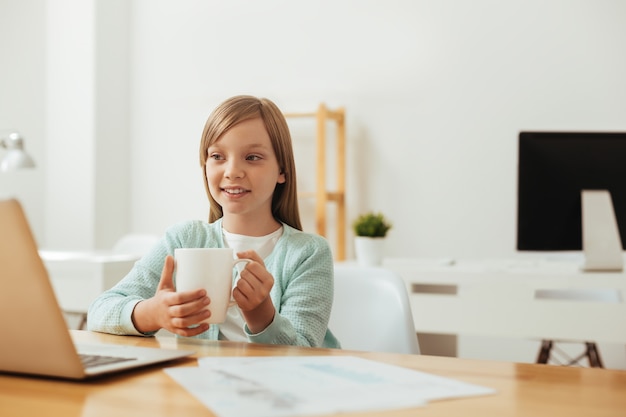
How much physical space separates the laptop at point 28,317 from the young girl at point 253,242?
0.29 meters

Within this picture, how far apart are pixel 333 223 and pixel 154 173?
1.19 m

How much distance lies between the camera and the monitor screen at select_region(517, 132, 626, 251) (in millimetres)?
2338

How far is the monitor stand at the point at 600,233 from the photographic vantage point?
236 cm

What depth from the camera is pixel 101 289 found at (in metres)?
2.79

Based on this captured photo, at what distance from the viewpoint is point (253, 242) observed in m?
1.31

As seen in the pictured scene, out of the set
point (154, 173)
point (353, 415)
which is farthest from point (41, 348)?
point (154, 173)

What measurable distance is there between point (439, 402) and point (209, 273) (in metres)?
0.37

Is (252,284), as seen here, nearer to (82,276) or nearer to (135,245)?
(82,276)

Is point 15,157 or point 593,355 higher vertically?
point 15,157

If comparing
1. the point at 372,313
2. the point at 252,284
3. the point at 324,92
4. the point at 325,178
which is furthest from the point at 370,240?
the point at 252,284

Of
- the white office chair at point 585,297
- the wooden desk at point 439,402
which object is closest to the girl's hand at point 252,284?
the wooden desk at point 439,402

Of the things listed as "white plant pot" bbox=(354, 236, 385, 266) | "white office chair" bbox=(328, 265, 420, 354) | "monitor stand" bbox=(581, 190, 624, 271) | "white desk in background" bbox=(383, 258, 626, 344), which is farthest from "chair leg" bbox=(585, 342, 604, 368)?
"white office chair" bbox=(328, 265, 420, 354)

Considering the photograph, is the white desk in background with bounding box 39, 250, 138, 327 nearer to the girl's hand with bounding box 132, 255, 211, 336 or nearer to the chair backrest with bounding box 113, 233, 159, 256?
the chair backrest with bounding box 113, 233, 159, 256

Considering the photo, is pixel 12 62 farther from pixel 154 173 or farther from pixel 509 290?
pixel 509 290
